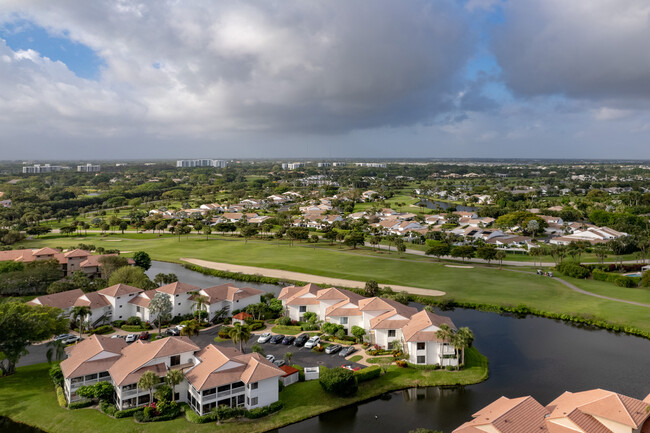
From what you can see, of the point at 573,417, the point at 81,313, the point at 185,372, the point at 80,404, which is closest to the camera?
the point at 573,417

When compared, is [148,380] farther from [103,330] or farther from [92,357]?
[103,330]

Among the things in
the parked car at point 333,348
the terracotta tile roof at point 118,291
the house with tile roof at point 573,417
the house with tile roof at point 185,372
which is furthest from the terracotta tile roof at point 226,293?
the house with tile roof at point 573,417

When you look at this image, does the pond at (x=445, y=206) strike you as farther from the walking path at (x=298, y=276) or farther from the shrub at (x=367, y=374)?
the shrub at (x=367, y=374)

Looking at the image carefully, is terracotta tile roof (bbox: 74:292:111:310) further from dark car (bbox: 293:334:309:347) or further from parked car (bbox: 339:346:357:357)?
parked car (bbox: 339:346:357:357)

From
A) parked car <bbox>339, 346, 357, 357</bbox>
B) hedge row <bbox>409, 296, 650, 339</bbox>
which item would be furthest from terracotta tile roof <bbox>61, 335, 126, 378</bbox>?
hedge row <bbox>409, 296, 650, 339</bbox>

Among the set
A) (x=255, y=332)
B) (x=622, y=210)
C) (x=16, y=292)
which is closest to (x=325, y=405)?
(x=255, y=332)

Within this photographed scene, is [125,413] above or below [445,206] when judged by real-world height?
below

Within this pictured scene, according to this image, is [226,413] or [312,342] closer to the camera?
[226,413]

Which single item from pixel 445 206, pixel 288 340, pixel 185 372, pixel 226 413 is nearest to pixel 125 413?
pixel 185 372
